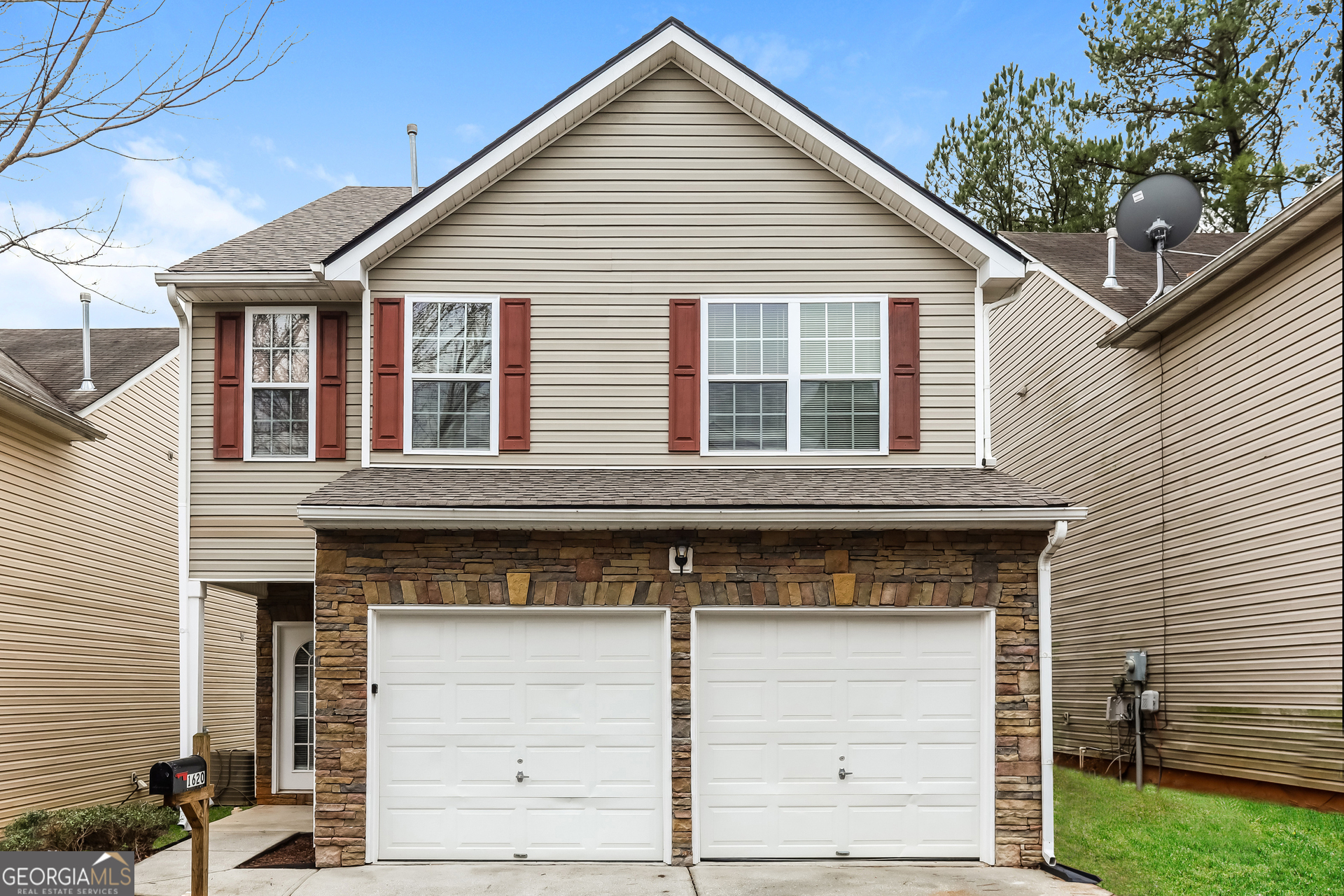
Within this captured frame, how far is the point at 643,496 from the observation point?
8.89 m

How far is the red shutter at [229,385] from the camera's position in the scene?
33.4ft

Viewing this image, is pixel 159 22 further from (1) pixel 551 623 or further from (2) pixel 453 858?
(2) pixel 453 858

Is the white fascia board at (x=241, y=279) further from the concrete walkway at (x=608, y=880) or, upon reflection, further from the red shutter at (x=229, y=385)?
the concrete walkway at (x=608, y=880)

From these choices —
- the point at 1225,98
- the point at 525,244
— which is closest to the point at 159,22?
the point at 525,244

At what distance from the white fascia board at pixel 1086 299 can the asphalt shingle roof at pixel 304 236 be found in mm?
7640

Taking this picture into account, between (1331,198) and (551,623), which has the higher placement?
(1331,198)

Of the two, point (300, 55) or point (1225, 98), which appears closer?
point (300, 55)

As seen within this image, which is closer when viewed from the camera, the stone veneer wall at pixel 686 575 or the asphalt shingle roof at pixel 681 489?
the asphalt shingle roof at pixel 681 489

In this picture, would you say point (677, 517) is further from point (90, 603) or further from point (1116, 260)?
point (1116, 260)

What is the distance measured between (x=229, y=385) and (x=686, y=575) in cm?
490

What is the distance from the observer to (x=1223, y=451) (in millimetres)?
10711

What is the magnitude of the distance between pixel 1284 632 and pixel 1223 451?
1.98m

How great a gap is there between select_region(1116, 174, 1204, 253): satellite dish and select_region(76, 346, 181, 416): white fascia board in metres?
11.5

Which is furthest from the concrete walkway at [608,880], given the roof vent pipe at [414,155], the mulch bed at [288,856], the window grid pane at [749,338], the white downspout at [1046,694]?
the roof vent pipe at [414,155]
